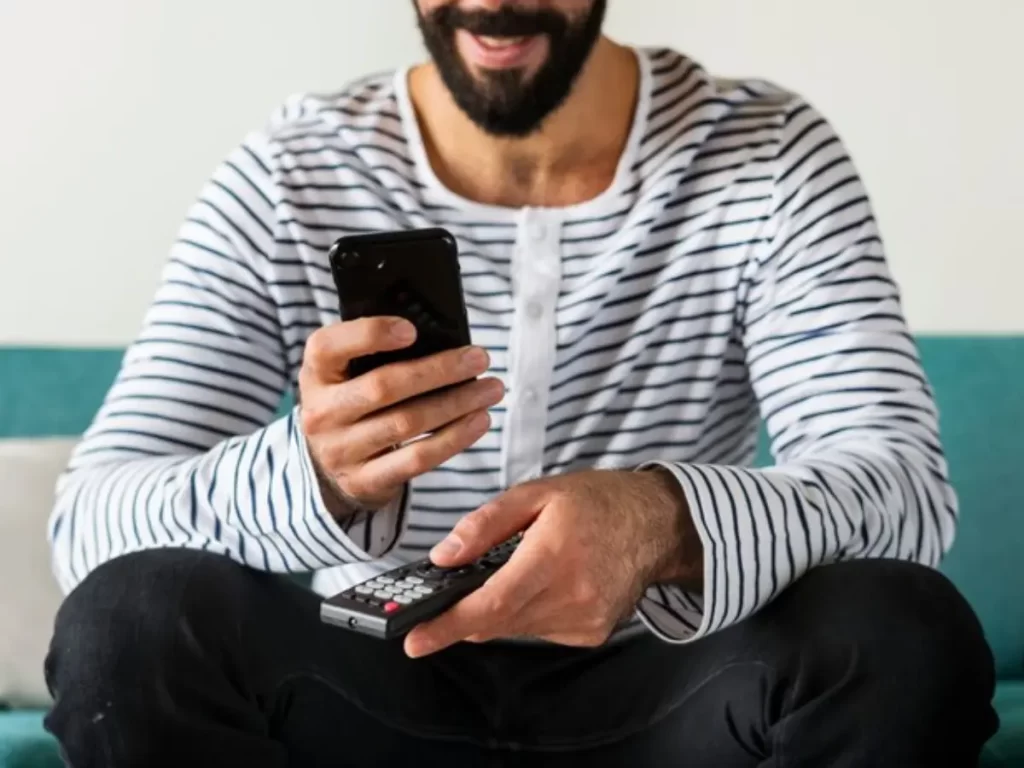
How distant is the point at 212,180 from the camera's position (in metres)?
0.95

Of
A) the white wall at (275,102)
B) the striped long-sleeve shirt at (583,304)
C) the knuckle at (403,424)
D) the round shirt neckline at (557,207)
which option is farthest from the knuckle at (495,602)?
the white wall at (275,102)

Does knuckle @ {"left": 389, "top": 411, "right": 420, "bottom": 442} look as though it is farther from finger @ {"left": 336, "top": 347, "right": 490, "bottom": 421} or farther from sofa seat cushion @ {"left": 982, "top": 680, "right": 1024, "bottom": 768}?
sofa seat cushion @ {"left": 982, "top": 680, "right": 1024, "bottom": 768}

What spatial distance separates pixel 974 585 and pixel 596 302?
1.82ft

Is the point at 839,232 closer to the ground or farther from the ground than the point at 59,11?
closer to the ground

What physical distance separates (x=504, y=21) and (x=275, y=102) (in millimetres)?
604

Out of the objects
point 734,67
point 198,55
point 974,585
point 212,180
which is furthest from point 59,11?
point 974,585

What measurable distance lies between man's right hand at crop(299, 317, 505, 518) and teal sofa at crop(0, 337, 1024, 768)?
2.16 feet

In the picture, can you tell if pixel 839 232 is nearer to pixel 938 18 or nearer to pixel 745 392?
pixel 745 392

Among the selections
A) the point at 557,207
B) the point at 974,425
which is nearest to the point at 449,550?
the point at 557,207

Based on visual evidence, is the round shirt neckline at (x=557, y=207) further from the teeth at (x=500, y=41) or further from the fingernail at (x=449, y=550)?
the fingernail at (x=449, y=550)

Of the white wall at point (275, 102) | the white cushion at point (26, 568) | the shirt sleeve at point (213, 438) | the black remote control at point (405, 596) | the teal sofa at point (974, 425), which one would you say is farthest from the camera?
the white wall at point (275, 102)

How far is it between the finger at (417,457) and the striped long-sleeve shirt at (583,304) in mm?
179

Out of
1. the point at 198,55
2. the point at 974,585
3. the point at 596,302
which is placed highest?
the point at 198,55

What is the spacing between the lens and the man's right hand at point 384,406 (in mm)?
670
